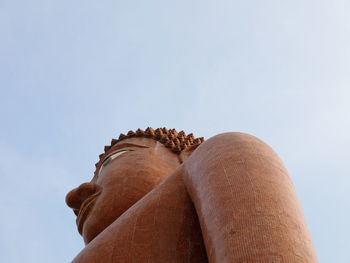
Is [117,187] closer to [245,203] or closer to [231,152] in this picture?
[231,152]

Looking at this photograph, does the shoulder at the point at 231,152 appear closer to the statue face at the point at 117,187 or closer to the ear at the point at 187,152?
the statue face at the point at 117,187

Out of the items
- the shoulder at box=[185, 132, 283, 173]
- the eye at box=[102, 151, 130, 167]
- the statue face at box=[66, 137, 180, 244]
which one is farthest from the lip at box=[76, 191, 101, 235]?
the shoulder at box=[185, 132, 283, 173]

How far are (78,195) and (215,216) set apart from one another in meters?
2.32

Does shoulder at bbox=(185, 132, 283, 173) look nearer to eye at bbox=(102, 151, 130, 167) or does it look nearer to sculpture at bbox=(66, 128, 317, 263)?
sculpture at bbox=(66, 128, 317, 263)

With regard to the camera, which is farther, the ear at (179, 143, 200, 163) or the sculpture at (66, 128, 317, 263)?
the ear at (179, 143, 200, 163)

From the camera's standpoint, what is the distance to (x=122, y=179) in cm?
527

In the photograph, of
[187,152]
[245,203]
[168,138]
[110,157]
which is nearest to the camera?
[245,203]

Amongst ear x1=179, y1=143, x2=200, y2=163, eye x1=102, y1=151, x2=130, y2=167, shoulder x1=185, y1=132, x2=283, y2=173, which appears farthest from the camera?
eye x1=102, y1=151, x2=130, y2=167

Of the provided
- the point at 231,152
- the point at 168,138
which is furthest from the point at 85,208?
the point at 231,152

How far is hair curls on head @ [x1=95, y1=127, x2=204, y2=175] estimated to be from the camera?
6.13 m

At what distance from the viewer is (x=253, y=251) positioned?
2941mm

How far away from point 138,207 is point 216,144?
0.73 metres

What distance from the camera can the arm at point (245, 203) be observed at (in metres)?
3.00

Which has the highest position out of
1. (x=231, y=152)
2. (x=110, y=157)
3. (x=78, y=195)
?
(x=110, y=157)
